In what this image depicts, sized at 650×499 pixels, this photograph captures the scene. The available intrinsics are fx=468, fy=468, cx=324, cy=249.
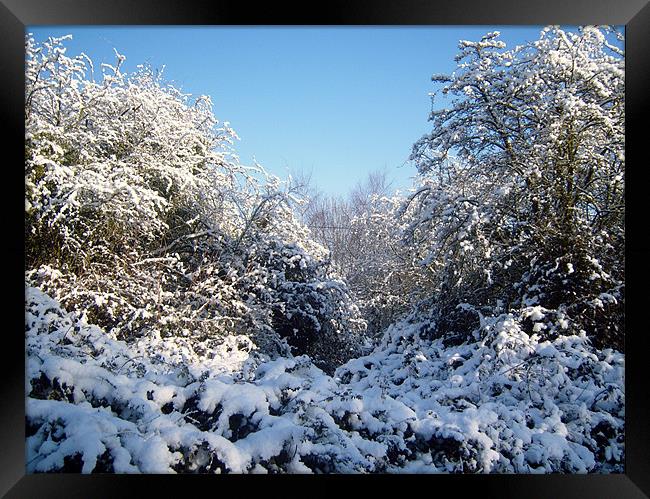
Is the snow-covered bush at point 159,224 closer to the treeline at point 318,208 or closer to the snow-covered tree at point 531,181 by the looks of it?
the treeline at point 318,208

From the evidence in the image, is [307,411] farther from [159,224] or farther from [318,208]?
[318,208]

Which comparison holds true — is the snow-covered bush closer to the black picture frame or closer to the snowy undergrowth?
the snowy undergrowth

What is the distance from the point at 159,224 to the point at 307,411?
2.09 m

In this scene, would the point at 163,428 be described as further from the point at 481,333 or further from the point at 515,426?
the point at 481,333

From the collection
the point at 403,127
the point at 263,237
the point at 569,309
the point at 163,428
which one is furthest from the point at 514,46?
the point at 163,428

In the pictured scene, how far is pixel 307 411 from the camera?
276 centimetres

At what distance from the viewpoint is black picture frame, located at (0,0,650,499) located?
2434mm

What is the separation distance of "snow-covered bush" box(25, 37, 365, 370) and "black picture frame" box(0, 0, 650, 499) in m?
0.82

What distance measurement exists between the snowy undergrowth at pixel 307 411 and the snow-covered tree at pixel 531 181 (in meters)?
0.40

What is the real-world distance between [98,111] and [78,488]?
9.61ft

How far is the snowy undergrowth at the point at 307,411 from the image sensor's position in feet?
8.27
